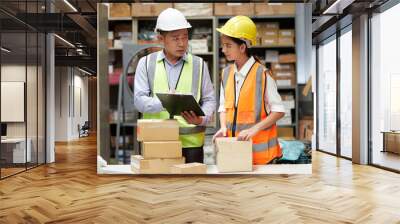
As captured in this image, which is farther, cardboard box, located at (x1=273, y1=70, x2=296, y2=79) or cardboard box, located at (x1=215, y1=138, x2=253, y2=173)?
cardboard box, located at (x1=273, y1=70, x2=296, y2=79)

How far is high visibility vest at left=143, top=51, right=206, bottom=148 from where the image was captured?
5.43m

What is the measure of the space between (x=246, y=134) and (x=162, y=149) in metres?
1.04

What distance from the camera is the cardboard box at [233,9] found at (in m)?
5.59

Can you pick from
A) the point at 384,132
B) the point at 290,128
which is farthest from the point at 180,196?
the point at 384,132

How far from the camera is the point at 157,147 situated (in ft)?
18.0

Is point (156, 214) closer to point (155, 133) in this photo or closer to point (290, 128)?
point (155, 133)

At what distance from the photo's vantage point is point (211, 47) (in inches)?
216

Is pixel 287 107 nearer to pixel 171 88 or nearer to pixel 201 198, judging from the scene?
pixel 171 88

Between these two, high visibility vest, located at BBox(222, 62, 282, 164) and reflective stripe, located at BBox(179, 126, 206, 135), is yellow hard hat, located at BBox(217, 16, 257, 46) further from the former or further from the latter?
reflective stripe, located at BBox(179, 126, 206, 135)

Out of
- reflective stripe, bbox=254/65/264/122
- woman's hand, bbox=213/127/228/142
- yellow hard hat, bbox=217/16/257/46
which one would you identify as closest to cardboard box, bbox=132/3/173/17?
yellow hard hat, bbox=217/16/257/46

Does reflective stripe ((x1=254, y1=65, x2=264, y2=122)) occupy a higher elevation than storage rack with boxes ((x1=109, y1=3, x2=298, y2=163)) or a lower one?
lower

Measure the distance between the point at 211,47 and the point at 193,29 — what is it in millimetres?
322

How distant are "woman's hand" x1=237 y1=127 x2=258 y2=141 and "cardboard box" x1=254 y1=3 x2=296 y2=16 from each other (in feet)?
4.85

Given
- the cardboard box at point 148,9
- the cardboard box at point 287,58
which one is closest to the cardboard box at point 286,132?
the cardboard box at point 287,58
